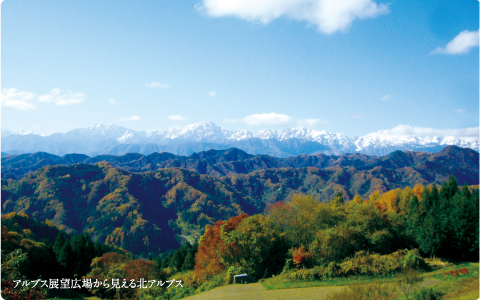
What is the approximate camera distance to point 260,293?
77.3 ft

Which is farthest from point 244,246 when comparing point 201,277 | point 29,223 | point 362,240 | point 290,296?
point 29,223

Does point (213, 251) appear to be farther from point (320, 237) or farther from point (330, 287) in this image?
point (330, 287)

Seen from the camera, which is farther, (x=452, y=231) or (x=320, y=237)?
(x=452, y=231)

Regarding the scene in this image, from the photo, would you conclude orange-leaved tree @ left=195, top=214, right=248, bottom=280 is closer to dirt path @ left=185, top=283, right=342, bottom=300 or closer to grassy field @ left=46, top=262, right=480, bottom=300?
grassy field @ left=46, top=262, right=480, bottom=300

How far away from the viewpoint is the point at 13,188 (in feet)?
643

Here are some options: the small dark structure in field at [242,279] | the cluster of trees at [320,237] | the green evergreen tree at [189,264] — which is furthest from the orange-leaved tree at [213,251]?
the green evergreen tree at [189,264]

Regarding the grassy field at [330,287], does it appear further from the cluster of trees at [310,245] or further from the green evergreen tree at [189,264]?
the green evergreen tree at [189,264]

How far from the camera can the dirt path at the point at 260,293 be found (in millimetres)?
22406

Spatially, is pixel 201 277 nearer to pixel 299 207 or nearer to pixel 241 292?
pixel 241 292

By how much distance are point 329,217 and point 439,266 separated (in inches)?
472

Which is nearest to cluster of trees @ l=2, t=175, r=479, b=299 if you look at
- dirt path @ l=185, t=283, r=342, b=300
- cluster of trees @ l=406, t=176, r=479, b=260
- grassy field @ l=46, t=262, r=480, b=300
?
cluster of trees @ l=406, t=176, r=479, b=260

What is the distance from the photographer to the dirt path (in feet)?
73.5

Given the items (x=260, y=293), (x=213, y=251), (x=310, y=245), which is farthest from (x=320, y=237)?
(x=213, y=251)

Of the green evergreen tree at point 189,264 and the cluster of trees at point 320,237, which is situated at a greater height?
the cluster of trees at point 320,237
